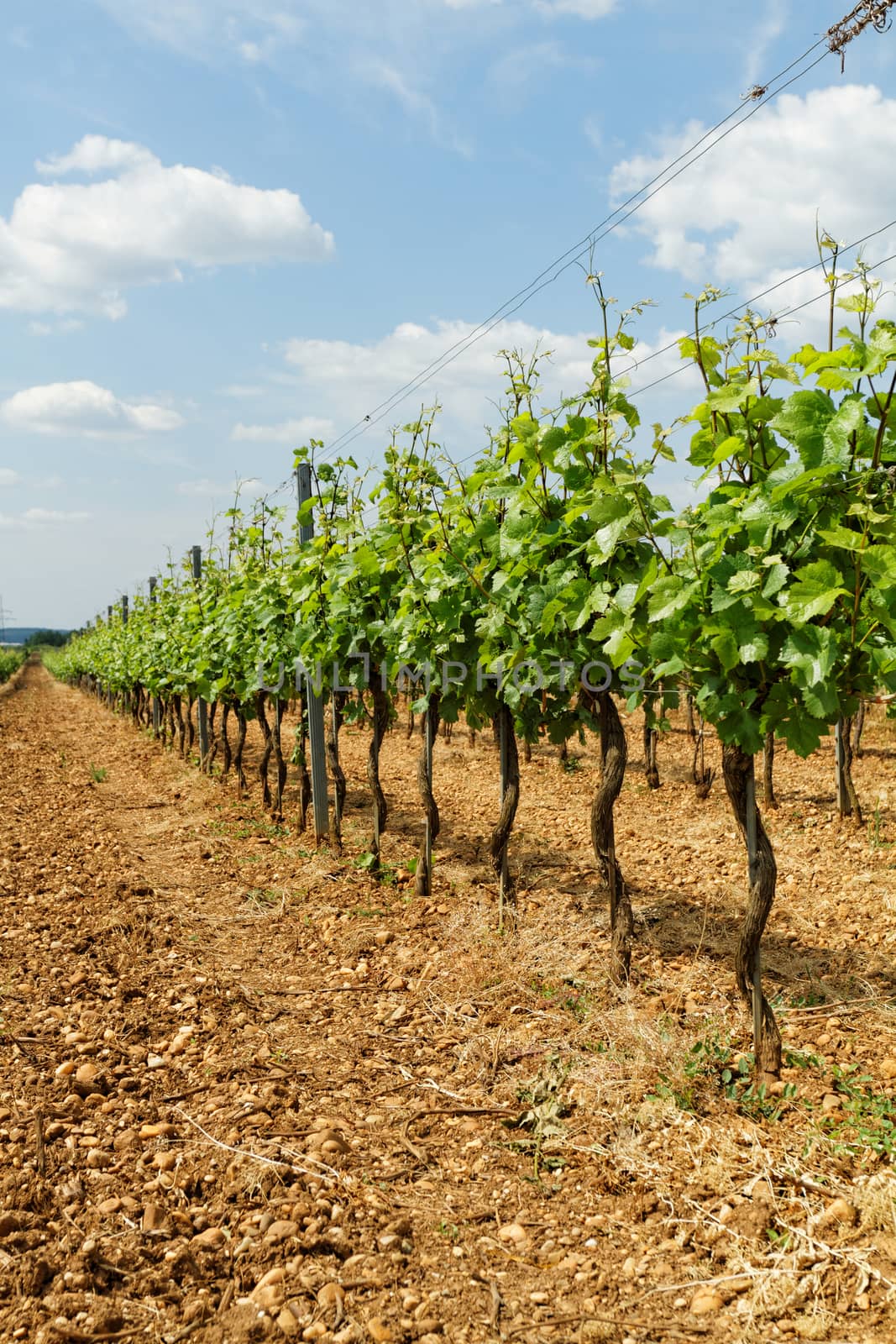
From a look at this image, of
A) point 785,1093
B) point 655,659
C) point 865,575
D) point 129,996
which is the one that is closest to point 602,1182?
point 785,1093

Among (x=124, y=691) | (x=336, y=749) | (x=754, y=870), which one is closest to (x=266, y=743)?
(x=336, y=749)

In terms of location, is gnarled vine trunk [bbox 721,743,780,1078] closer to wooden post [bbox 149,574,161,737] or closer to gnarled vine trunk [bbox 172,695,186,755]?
gnarled vine trunk [bbox 172,695,186,755]

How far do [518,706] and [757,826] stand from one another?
1881mm

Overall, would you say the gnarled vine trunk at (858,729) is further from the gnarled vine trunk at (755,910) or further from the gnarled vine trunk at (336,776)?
the gnarled vine trunk at (755,910)

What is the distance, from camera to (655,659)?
3633mm

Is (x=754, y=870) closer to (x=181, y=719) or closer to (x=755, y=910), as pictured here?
(x=755, y=910)

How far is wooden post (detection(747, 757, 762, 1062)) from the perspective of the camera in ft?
12.1

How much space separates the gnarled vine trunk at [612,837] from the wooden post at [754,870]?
98 cm

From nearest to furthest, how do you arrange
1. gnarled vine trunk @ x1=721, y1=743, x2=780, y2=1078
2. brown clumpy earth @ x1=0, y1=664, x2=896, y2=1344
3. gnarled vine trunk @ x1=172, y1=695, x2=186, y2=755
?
brown clumpy earth @ x1=0, y1=664, x2=896, y2=1344, gnarled vine trunk @ x1=721, y1=743, x2=780, y2=1078, gnarled vine trunk @ x1=172, y1=695, x2=186, y2=755

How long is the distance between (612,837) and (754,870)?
3.41 ft

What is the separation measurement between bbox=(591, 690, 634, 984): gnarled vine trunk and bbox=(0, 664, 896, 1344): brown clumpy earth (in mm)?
155

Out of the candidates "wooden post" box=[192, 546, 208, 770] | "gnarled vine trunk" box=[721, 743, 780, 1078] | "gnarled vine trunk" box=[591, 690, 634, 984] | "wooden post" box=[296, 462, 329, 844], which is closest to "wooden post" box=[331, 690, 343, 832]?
"wooden post" box=[296, 462, 329, 844]

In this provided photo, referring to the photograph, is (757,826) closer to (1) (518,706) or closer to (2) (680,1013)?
(2) (680,1013)

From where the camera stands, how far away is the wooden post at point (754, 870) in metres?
3.70
